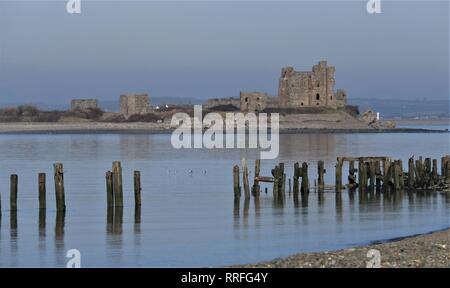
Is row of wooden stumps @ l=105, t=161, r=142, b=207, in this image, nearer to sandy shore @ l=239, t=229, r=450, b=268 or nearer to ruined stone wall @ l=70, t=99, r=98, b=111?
sandy shore @ l=239, t=229, r=450, b=268

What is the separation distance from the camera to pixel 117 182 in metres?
27.0

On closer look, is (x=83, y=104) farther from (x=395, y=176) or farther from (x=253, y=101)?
(x=395, y=176)

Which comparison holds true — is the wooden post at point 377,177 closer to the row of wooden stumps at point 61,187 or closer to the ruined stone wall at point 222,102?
the row of wooden stumps at point 61,187

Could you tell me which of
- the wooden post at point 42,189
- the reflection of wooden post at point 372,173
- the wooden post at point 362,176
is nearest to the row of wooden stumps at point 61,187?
the wooden post at point 42,189

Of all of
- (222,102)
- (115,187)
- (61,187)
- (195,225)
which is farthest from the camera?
(222,102)

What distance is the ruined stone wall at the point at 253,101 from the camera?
144 meters

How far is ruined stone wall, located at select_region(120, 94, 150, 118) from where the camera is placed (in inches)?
6029

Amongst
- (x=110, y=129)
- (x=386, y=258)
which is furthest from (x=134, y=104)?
(x=386, y=258)

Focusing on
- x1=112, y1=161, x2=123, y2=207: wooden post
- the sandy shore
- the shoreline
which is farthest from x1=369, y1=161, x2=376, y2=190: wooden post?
the shoreline

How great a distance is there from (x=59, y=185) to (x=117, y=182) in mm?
1563

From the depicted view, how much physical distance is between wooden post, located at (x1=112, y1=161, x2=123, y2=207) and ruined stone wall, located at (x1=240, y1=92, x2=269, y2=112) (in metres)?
116

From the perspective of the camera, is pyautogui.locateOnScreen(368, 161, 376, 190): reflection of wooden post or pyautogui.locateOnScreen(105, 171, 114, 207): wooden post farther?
pyautogui.locateOnScreen(368, 161, 376, 190): reflection of wooden post

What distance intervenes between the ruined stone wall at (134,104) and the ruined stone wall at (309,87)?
21.2 metres
